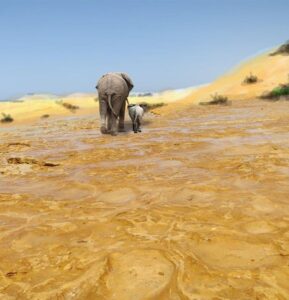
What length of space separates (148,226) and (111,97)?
23.1 feet

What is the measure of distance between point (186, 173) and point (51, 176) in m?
1.80

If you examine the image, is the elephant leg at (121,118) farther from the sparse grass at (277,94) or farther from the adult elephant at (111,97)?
the sparse grass at (277,94)

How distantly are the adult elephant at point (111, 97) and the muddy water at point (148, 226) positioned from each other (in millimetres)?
3605

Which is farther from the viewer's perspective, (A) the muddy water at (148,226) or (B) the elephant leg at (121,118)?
(B) the elephant leg at (121,118)

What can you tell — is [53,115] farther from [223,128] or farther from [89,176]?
[89,176]

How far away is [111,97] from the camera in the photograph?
10.0 metres

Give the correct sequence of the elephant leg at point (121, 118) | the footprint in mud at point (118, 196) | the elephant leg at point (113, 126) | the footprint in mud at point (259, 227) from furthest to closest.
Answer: the elephant leg at point (121, 118), the elephant leg at point (113, 126), the footprint in mud at point (118, 196), the footprint in mud at point (259, 227)

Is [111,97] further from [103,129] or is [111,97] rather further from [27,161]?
[27,161]

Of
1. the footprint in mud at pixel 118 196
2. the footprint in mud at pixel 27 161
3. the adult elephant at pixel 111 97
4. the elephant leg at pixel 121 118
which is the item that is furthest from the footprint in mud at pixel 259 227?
the elephant leg at pixel 121 118

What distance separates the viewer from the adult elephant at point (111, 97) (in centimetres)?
995

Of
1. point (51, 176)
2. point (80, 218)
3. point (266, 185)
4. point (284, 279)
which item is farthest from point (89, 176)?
point (284, 279)

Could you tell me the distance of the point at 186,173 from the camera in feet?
16.8

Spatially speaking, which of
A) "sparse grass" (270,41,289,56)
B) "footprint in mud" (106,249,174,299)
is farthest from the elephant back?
"sparse grass" (270,41,289,56)

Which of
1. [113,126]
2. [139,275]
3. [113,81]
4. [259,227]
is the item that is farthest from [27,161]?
[139,275]
